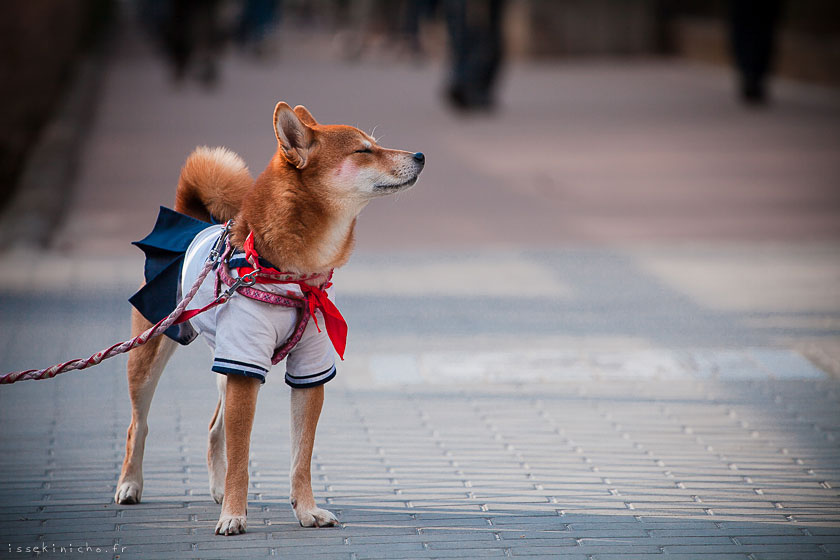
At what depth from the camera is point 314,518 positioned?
417 centimetres

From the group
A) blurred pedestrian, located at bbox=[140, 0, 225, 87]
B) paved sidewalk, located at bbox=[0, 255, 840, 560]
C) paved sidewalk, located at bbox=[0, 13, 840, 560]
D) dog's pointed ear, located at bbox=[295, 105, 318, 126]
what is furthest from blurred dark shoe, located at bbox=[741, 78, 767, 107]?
dog's pointed ear, located at bbox=[295, 105, 318, 126]

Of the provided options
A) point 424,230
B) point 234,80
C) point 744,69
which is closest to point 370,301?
point 424,230

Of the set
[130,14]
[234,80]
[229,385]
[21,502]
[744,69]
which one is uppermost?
[229,385]

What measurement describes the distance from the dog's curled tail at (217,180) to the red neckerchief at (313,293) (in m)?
0.51

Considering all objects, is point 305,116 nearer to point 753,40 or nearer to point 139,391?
point 139,391

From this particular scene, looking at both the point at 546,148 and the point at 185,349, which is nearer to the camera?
the point at 185,349

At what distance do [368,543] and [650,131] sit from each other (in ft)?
41.8

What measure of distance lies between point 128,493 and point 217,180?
1.29 metres

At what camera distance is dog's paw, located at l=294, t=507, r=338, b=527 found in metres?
4.16

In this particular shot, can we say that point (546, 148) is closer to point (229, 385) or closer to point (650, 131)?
point (650, 131)

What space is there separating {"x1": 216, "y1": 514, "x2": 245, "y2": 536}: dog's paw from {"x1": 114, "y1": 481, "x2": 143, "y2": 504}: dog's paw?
1.73 ft

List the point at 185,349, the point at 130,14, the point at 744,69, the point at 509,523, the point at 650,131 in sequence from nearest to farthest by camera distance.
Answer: the point at 509,523 → the point at 185,349 → the point at 650,131 → the point at 744,69 → the point at 130,14

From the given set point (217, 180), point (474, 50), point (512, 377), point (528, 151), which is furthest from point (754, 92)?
point (217, 180)

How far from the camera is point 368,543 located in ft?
13.3
